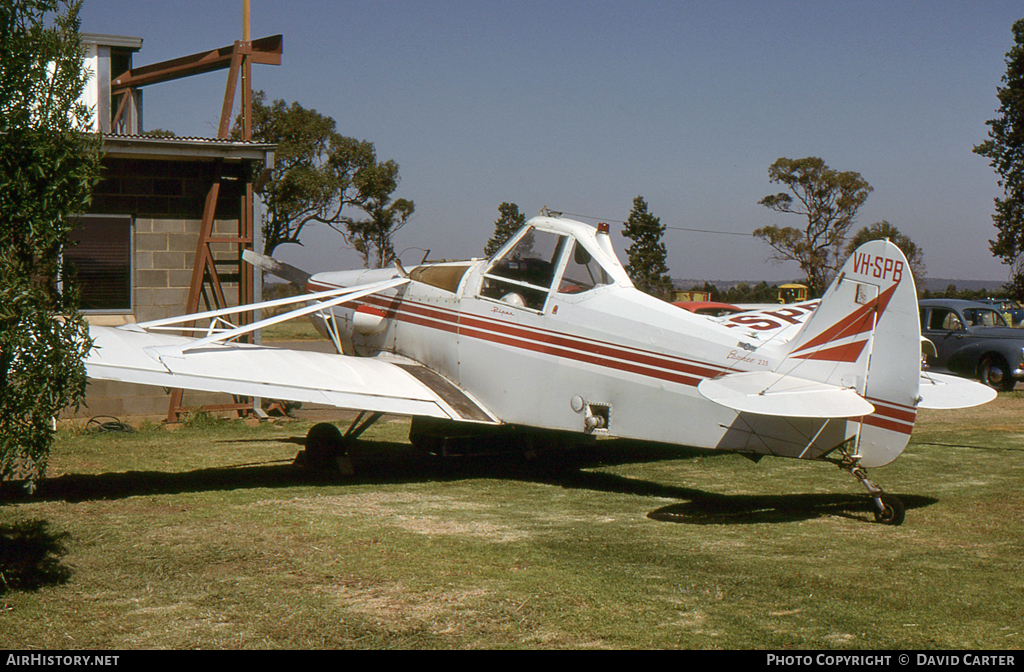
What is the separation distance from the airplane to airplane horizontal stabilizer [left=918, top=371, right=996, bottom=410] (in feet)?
0.08

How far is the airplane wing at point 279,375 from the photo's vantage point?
25.7 ft

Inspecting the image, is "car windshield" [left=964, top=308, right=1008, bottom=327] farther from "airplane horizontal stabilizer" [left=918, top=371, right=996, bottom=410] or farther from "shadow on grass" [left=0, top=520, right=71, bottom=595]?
"shadow on grass" [left=0, top=520, right=71, bottom=595]

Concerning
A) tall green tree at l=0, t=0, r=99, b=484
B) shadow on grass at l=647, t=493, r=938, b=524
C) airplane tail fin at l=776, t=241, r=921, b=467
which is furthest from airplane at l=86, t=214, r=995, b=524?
tall green tree at l=0, t=0, r=99, b=484

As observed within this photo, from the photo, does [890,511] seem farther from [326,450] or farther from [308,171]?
[308,171]

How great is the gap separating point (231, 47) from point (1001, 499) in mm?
15002

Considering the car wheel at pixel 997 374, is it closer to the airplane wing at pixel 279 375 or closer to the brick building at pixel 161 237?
the airplane wing at pixel 279 375

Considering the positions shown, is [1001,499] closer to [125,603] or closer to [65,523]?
[125,603]

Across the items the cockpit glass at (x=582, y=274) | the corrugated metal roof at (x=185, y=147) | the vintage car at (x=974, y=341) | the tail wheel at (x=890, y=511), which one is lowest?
the tail wheel at (x=890, y=511)

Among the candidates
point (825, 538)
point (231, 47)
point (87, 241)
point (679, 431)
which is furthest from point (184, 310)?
point (825, 538)

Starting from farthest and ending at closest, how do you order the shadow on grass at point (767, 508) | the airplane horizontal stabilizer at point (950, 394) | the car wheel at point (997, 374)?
1. the car wheel at point (997, 374)
2. the shadow on grass at point (767, 508)
3. the airplane horizontal stabilizer at point (950, 394)

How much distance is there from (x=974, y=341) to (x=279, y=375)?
56.8 feet

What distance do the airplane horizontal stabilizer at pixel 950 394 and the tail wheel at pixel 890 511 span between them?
0.78 meters

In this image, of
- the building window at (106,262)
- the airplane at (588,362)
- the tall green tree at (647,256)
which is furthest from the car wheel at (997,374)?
the tall green tree at (647,256)
